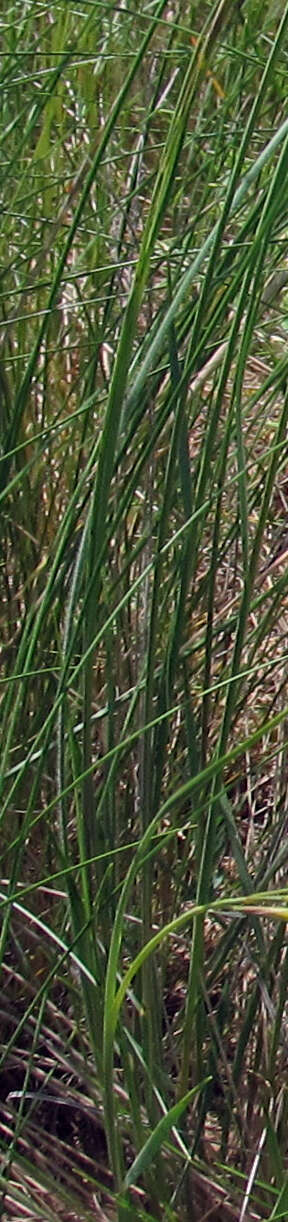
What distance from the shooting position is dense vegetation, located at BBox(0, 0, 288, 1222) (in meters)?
0.65

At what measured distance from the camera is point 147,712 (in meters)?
0.70

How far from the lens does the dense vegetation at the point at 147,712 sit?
0.65m

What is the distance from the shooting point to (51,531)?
1062 mm

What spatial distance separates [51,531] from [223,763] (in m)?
0.49

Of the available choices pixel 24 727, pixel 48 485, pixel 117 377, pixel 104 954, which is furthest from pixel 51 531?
pixel 117 377

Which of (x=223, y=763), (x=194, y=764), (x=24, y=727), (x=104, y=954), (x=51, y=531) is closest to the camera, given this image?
(x=223, y=763)

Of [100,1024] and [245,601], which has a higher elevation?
[245,601]

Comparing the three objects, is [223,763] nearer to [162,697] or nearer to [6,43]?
[162,697]

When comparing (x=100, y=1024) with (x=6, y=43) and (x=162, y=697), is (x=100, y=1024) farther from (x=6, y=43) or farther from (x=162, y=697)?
(x=6, y=43)

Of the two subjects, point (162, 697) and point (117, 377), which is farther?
point (162, 697)

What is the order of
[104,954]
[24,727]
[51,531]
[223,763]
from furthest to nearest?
1. [51,531]
2. [24,727]
3. [104,954]
4. [223,763]

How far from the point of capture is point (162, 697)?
0.74 metres

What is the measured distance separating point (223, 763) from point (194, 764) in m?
0.12

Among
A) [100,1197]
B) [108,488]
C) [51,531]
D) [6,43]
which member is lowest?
[100,1197]
